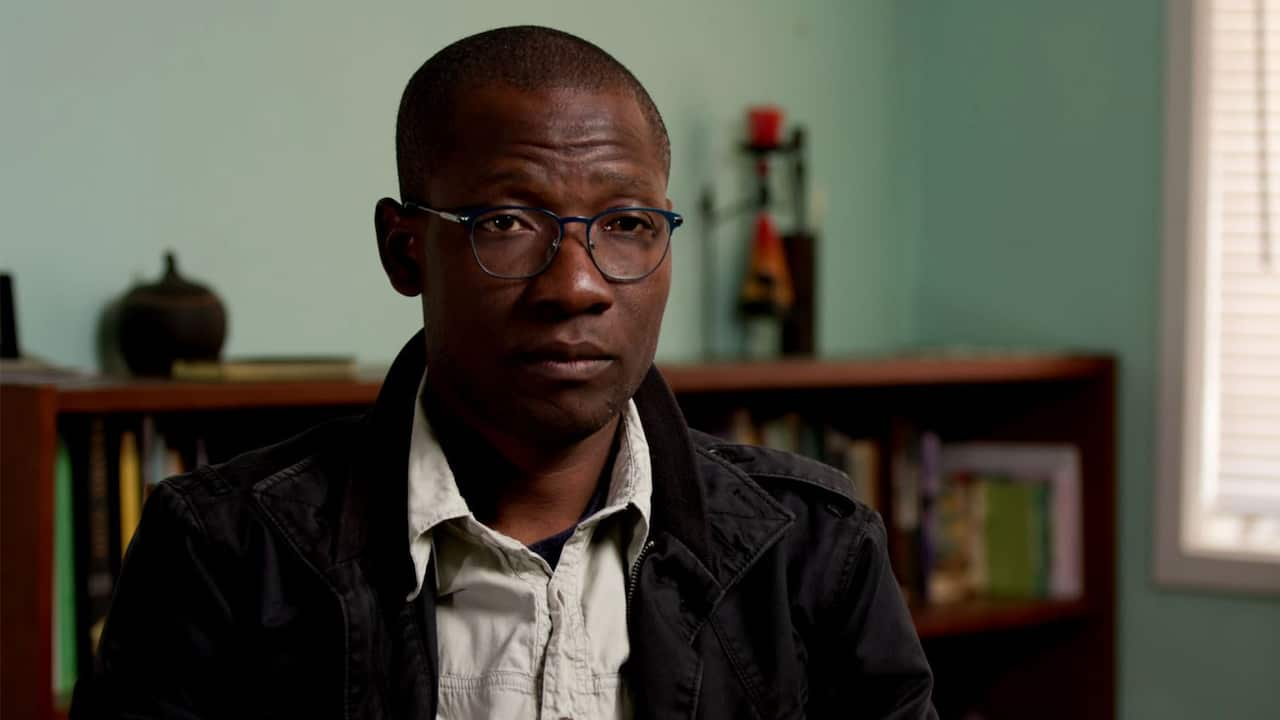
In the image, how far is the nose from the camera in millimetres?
1045

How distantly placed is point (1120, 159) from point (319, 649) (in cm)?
218

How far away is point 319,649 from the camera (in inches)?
41.5

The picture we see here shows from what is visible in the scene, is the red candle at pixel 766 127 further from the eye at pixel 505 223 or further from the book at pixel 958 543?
the eye at pixel 505 223

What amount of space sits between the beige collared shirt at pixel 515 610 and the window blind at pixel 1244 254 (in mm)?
1922

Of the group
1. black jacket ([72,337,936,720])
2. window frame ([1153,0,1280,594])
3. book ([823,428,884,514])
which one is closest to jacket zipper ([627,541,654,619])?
black jacket ([72,337,936,720])

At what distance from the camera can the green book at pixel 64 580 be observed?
5.16 ft

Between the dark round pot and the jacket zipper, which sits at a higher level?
the dark round pot

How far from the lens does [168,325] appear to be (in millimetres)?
1773

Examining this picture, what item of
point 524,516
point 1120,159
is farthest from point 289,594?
point 1120,159

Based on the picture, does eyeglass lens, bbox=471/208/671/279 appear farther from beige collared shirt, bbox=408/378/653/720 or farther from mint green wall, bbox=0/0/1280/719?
mint green wall, bbox=0/0/1280/719

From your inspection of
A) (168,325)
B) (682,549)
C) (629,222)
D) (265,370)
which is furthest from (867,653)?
(168,325)

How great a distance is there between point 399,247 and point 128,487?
67 centimetres

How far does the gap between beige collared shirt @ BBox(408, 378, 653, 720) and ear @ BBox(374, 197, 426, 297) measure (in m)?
0.12

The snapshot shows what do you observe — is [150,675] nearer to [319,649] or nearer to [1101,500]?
[319,649]
